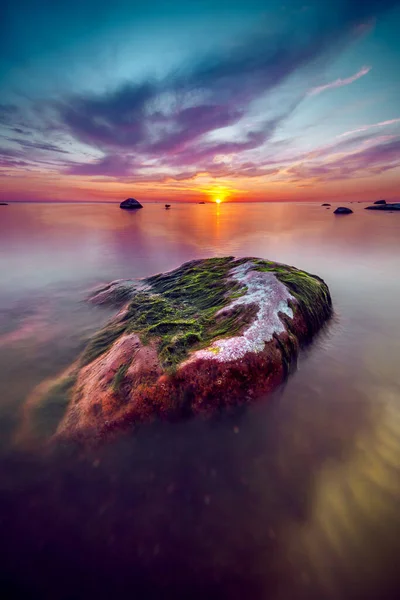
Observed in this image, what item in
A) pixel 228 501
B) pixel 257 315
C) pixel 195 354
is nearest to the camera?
pixel 228 501

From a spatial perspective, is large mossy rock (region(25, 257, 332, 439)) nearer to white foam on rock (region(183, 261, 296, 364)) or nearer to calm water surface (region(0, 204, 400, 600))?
white foam on rock (region(183, 261, 296, 364))

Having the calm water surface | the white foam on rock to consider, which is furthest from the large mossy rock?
the calm water surface

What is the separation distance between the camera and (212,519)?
12.2ft

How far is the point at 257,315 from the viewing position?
20.9ft

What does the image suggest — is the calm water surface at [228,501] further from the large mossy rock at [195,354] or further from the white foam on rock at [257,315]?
the white foam on rock at [257,315]

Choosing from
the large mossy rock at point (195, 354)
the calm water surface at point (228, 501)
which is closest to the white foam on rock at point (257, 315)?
the large mossy rock at point (195, 354)

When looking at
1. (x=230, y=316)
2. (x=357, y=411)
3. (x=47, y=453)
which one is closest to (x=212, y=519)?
(x=47, y=453)

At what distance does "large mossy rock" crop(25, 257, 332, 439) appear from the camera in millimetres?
4988

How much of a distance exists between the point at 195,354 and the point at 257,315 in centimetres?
190

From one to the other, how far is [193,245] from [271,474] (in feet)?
94.2

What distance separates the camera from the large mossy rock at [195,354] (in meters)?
4.99

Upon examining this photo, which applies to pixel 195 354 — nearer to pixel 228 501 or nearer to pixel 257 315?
pixel 257 315

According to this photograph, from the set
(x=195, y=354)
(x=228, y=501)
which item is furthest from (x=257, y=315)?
(x=228, y=501)

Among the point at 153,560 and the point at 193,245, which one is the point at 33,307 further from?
the point at 193,245
